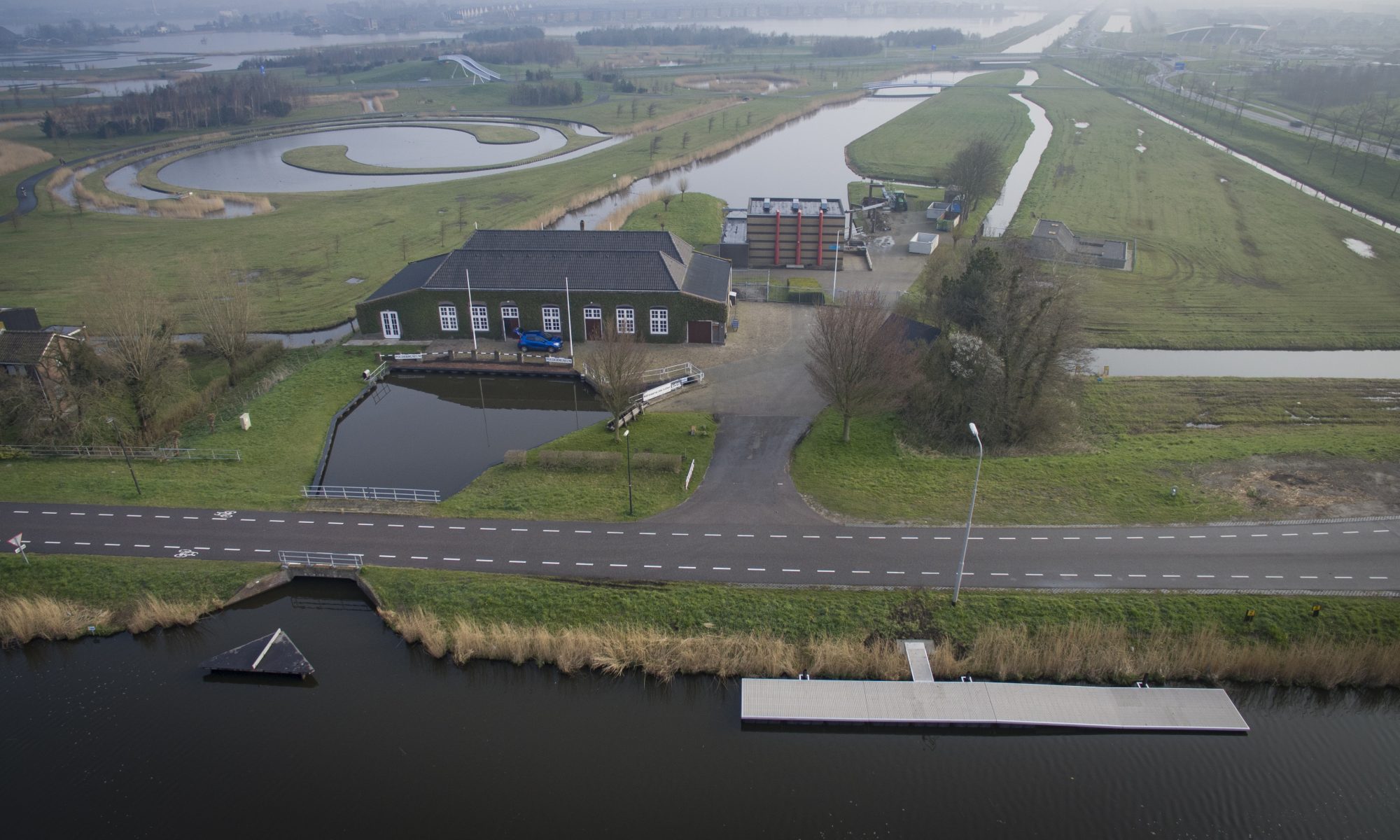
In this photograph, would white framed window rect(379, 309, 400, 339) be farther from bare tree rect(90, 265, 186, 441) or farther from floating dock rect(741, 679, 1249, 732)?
floating dock rect(741, 679, 1249, 732)

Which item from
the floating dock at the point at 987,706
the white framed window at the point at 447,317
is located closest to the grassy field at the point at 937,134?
the white framed window at the point at 447,317

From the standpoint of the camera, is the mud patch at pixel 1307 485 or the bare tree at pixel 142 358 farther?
the bare tree at pixel 142 358

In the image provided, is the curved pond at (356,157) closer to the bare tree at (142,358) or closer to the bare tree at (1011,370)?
the bare tree at (142,358)

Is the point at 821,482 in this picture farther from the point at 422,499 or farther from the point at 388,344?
the point at 388,344

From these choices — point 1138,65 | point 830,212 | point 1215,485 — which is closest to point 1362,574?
point 1215,485

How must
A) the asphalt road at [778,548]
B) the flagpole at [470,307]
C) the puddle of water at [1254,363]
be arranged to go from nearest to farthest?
the asphalt road at [778,548], the puddle of water at [1254,363], the flagpole at [470,307]

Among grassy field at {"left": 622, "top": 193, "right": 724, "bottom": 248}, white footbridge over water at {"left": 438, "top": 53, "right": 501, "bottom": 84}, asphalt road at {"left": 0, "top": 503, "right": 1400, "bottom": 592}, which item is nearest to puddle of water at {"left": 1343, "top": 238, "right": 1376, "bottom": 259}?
asphalt road at {"left": 0, "top": 503, "right": 1400, "bottom": 592}

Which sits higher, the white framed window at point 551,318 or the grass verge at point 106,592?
the white framed window at point 551,318

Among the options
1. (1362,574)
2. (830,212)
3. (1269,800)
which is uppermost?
(830,212)
